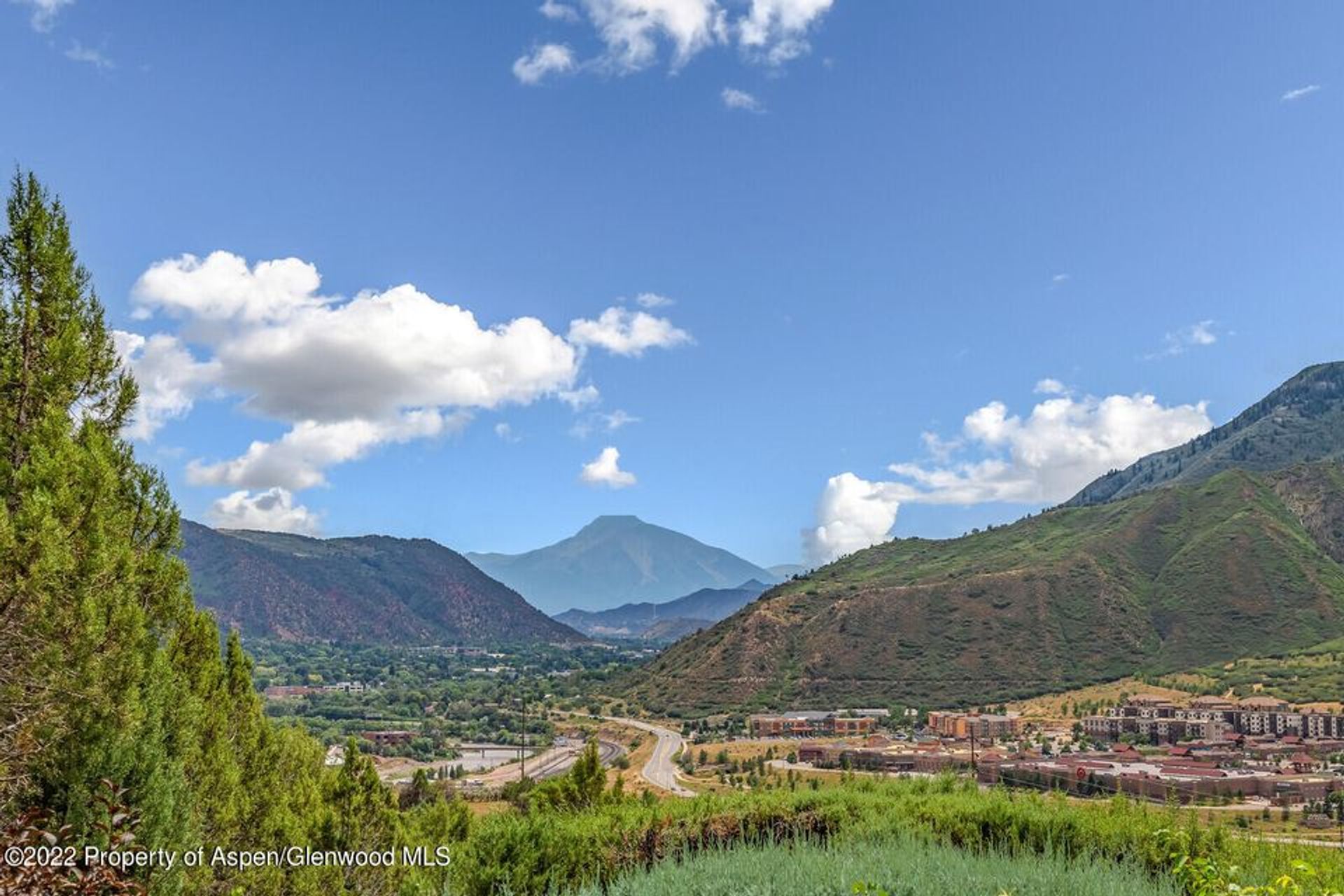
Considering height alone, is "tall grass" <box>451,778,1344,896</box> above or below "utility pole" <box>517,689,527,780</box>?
above

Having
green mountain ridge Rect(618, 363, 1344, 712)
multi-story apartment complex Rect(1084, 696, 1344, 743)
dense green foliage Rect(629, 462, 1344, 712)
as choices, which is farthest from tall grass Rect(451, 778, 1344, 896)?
dense green foliage Rect(629, 462, 1344, 712)

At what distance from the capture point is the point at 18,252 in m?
8.10

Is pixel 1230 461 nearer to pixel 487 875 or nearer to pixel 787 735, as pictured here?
pixel 787 735

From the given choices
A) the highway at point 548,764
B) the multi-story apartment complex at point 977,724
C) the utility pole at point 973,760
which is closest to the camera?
the utility pole at point 973,760

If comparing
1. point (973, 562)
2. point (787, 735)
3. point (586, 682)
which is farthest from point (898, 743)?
point (586, 682)

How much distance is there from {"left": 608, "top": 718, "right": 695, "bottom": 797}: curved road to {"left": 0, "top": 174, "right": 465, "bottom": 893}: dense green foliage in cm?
3270

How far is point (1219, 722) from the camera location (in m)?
70.3

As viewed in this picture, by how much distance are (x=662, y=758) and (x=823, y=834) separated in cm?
6647

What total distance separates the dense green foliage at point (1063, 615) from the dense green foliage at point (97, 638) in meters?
90.6

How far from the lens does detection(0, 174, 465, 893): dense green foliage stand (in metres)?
6.30

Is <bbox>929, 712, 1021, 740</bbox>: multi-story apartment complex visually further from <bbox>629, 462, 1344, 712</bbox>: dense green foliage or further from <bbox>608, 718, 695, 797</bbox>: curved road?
<bbox>608, 718, 695, 797</bbox>: curved road

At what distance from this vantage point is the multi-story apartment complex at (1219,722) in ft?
218

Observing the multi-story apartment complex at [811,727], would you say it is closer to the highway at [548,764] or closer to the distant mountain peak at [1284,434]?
the highway at [548,764]

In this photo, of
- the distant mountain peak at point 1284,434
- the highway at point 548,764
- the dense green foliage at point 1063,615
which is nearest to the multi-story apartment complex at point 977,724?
the dense green foliage at point 1063,615
